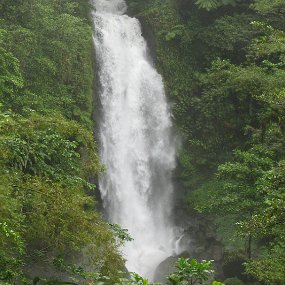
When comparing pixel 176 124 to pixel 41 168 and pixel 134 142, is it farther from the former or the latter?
pixel 41 168

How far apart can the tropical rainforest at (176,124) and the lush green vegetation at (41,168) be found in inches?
1.2

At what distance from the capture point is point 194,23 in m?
21.8

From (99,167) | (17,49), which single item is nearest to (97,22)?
(17,49)

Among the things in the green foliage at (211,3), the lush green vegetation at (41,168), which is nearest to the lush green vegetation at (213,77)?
the green foliage at (211,3)

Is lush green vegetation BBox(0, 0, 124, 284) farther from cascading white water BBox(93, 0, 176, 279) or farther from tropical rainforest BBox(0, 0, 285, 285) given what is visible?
cascading white water BBox(93, 0, 176, 279)

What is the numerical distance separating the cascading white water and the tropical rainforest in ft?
2.57

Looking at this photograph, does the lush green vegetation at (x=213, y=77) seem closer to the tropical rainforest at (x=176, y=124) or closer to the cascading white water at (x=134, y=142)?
the tropical rainforest at (x=176, y=124)

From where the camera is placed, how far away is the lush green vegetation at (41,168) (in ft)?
22.3

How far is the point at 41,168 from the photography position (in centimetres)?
809

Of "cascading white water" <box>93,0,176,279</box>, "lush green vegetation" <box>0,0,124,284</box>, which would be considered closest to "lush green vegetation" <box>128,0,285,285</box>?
"cascading white water" <box>93,0,176,279</box>

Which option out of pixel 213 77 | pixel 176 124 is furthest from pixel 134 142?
pixel 213 77

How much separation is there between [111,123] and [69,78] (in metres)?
2.75

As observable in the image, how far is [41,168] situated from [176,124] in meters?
12.2

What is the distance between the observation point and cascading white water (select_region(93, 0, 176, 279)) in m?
17.0
